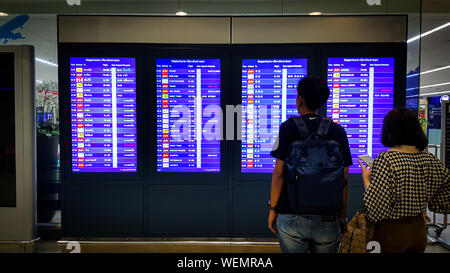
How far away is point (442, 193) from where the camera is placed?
1.81 metres

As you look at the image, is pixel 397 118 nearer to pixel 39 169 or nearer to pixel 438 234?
pixel 438 234

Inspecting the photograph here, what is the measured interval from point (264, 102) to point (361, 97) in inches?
45.8

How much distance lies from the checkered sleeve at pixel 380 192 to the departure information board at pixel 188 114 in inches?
86.4

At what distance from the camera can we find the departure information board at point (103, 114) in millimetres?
3721

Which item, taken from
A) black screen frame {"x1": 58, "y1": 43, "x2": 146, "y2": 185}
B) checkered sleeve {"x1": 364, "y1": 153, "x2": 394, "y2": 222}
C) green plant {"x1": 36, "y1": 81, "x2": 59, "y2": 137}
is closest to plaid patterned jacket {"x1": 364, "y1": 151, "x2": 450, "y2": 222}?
checkered sleeve {"x1": 364, "y1": 153, "x2": 394, "y2": 222}

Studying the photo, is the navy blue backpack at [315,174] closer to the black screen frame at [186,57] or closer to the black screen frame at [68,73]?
the black screen frame at [186,57]

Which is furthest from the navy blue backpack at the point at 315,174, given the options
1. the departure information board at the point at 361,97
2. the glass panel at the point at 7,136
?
the glass panel at the point at 7,136

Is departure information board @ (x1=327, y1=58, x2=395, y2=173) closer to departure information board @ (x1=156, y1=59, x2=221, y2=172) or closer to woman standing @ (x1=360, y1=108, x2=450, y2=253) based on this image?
departure information board @ (x1=156, y1=59, x2=221, y2=172)

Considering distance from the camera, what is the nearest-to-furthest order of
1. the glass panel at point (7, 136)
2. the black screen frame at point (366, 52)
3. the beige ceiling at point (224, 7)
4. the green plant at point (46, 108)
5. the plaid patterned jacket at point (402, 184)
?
the plaid patterned jacket at point (402, 184) → the black screen frame at point (366, 52) → the glass panel at point (7, 136) → the green plant at point (46, 108) → the beige ceiling at point (224, 7)

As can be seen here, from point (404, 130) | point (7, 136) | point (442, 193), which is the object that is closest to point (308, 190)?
point (404, 130)

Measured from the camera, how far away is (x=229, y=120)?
12.2ft

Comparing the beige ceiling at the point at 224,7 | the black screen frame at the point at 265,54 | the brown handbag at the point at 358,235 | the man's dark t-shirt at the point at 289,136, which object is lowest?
the brown handbag at the point at 358,235

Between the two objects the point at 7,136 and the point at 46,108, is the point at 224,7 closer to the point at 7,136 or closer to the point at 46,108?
the point at 46,108
